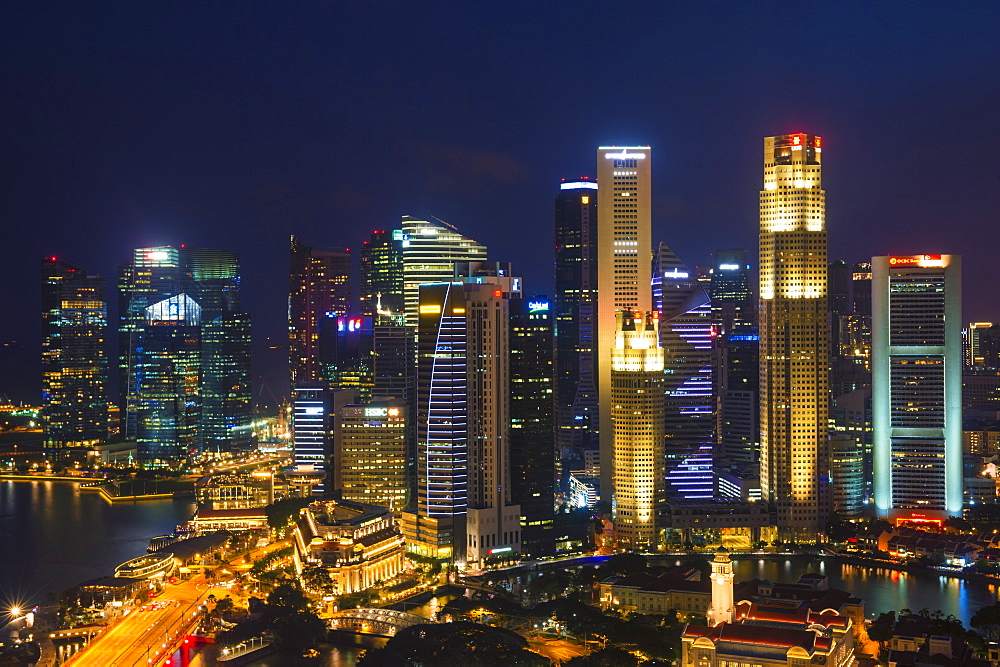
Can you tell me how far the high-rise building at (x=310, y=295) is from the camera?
1873 inches

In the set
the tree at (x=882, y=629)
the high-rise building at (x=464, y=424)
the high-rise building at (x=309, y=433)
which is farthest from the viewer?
the high-rise building at (x=309, y=433)

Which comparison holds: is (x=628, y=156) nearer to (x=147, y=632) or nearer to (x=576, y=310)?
(x=576, y=310)

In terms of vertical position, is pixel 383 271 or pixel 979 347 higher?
pixel 383 271

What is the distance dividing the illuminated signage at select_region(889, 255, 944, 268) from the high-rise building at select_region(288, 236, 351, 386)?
78.3 ft

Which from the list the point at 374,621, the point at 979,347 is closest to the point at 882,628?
the point at 374,621

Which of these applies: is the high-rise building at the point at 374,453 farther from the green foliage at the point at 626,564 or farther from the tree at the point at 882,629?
the tree at the point at 882,629

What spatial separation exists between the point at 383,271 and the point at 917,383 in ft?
55.8

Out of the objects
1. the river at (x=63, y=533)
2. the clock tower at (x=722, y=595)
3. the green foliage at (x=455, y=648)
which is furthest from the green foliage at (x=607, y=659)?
the river at (x=63, y=533)

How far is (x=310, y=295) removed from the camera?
1882 inches

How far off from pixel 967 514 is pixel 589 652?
44.6ft

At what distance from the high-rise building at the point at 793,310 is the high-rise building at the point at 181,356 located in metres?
22.6

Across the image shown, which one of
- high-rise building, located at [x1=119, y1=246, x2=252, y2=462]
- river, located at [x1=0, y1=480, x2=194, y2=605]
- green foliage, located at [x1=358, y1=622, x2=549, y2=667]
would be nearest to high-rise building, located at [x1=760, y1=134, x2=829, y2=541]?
green foliage, located at [x1=358, y1=622, x2=549, y2=667]

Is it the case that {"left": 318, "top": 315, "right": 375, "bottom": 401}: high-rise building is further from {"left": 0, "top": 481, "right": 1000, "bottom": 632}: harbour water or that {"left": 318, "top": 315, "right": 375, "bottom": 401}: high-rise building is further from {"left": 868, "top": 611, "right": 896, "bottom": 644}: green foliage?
{"left": 868, "top": 611, "right": 896, "bottom": 644}: green foliage

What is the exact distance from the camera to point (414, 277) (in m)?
35.5
